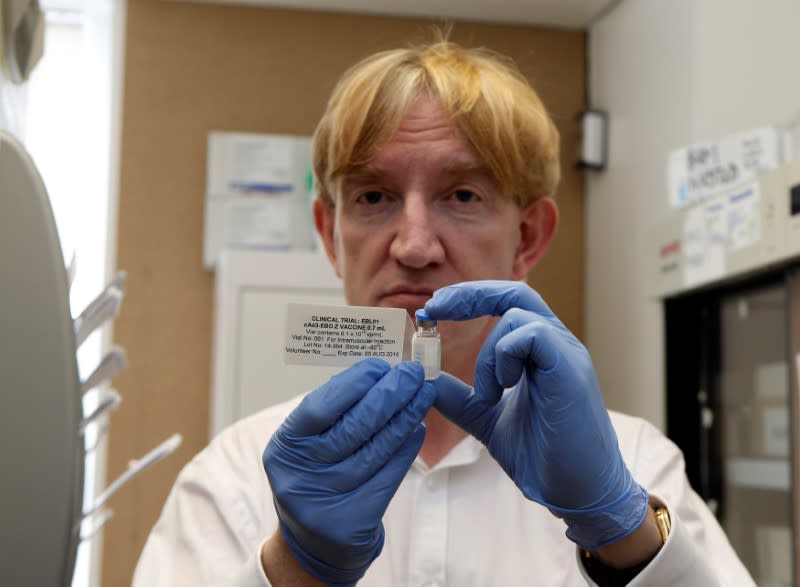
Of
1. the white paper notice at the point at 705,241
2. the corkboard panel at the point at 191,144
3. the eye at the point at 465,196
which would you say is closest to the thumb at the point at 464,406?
the eye at the point at 465,196

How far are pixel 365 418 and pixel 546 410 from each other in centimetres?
18

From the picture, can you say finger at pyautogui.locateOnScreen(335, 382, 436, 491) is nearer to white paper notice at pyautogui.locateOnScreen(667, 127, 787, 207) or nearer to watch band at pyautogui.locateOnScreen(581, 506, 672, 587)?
watch band at pyautogui.locateOnScreen(581, 506, 672, 587)

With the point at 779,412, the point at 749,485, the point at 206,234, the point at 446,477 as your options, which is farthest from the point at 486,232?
the point at 206,234

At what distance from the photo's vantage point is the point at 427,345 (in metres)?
0.98

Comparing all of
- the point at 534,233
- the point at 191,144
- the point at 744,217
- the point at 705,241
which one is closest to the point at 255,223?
the point at 191,144

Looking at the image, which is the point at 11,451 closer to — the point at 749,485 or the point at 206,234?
the point at 749,485

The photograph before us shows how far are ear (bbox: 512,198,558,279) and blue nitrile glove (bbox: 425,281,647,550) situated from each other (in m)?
0.42

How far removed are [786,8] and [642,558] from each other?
157cm

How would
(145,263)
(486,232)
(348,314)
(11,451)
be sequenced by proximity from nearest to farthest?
(11,451) < (348,314) < (486,232) < (145,263)

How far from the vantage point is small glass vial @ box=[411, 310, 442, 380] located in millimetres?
972

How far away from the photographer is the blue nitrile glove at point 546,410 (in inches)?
36.1

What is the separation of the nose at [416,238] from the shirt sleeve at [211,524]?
375mm

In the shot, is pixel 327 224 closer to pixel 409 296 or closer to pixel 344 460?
pixel 409 296

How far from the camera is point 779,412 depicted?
Answer: 2.21 m
